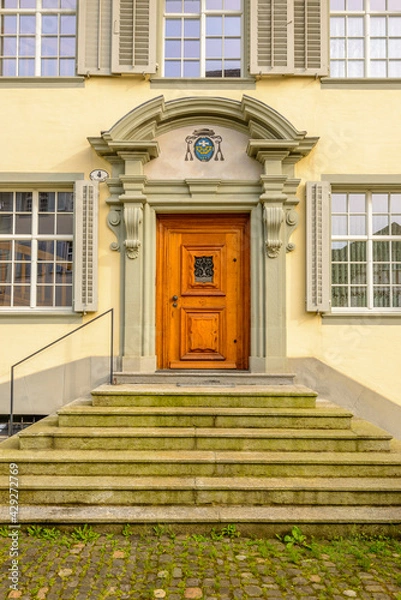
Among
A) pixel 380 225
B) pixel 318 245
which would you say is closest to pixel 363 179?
pixel 380 225

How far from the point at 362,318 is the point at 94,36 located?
541 centimetres

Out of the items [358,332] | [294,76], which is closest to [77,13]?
[294,76]

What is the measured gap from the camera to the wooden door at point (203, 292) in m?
6.73

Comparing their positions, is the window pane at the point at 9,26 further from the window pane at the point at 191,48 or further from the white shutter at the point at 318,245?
the white shutter at the point at 318,245

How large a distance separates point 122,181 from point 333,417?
3.98 m

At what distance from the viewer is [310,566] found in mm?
3400

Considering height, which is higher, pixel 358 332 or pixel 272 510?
pixel 358 332

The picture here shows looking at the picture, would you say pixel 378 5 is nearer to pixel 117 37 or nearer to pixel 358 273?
pixel 117 37

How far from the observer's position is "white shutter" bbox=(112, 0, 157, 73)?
6.68 meters

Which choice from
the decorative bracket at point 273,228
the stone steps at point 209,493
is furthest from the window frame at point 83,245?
the stone steps at point 209,493

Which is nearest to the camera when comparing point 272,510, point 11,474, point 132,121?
point 272,510

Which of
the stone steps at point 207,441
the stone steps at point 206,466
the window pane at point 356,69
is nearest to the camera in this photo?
the stone steps at point 206,466

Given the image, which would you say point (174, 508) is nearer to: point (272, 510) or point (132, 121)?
point (272, 510)

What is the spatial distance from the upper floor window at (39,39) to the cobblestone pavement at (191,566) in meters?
6.07
